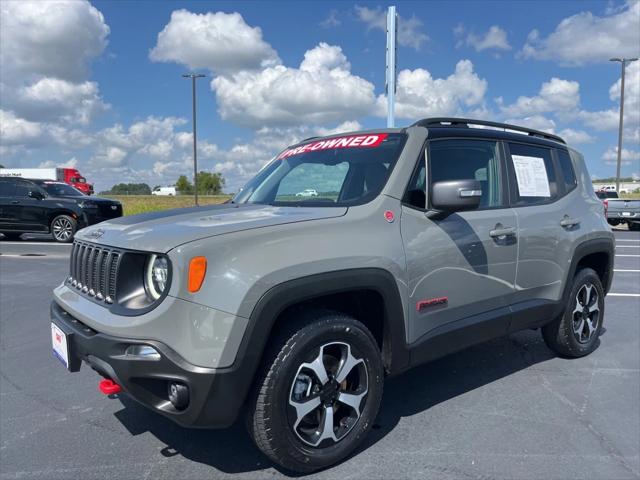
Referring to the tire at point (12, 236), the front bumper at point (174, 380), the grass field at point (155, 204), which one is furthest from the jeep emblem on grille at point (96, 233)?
the tire at point (12, 236)

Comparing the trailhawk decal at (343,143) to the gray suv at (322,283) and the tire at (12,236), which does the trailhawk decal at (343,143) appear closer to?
the gray suv at (322,283)

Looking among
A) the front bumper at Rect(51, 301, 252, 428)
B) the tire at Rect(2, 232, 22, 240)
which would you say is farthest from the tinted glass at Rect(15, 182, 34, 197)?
the front bumper at Rect(51, 301, 252, 428)

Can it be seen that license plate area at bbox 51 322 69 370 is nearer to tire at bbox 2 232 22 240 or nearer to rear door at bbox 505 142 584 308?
rear door at bbox 505 142 584 308

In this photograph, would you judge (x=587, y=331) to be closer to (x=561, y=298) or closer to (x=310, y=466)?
(x=561, y=298)

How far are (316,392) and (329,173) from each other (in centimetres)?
156

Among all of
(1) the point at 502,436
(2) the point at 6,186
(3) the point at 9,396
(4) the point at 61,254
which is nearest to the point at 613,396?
(1) the point at 502,436

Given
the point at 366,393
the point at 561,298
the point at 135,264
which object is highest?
the point at 135,264

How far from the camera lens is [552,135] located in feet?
15.2

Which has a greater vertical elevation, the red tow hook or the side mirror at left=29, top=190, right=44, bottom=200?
the side mirror at left=29, top=190, right=44, bottom=200

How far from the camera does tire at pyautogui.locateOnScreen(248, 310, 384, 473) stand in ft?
8.29

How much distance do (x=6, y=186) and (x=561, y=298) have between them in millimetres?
14567

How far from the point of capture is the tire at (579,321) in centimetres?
438

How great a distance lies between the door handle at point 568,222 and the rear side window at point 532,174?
198 mm

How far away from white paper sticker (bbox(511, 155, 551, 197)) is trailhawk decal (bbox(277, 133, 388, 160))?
117 cm
